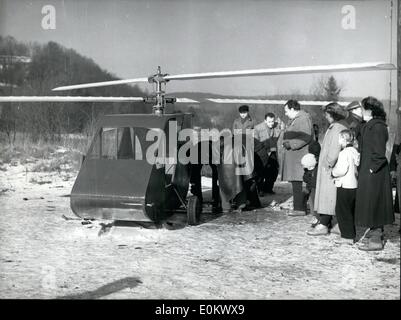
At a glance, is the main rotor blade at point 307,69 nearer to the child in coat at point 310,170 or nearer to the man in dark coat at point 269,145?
the child in coat at point 310,170

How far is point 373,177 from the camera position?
22.2 ft

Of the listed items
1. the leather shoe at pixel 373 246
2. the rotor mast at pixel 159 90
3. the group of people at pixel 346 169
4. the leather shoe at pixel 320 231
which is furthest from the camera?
the rotor mast at pixel 159 90

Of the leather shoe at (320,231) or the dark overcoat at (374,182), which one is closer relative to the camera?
the dark overcoat at (374,182)

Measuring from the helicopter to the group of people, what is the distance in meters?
1.01

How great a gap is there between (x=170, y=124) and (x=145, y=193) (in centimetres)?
153

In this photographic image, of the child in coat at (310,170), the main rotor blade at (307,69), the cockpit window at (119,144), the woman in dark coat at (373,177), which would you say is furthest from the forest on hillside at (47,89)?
the woman in dark coat at (373,177)

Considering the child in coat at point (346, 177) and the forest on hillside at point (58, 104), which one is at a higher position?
the forest on hillside at point (58, 104)

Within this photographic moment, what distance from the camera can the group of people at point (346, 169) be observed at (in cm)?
677

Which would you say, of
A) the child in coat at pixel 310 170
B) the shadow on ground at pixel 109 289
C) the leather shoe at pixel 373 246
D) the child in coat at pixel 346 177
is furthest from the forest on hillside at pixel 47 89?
the leather shoe at pixel 373 246

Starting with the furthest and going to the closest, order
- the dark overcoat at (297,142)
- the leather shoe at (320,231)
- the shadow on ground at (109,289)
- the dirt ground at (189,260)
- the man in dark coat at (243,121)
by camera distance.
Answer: the man in dark coat at (243,121)
the dark overcoat at (297,142)
the leather shoe at (320,231)
the dirt ground at (189,260)
the shadow on ground at (109,289)

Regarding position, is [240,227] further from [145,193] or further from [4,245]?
[4,245]

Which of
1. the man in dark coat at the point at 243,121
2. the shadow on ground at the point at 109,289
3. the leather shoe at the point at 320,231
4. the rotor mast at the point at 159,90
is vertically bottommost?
the shadow on ground at the point at 109,289

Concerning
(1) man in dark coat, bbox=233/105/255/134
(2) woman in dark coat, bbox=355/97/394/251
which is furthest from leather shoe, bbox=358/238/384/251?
(1) man in dark coat, bbox=233/105/255/134
